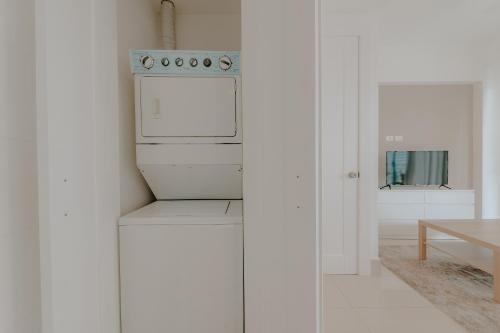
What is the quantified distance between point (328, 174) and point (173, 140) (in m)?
1.91

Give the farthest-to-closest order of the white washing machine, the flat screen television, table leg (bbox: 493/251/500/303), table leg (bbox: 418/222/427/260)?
the flat screen television
table leg (bbox: 418/222/427/260)
table leg (bbox: 493/251/500/303)
the white washing machine

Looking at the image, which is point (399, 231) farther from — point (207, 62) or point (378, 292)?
point (207, 62)

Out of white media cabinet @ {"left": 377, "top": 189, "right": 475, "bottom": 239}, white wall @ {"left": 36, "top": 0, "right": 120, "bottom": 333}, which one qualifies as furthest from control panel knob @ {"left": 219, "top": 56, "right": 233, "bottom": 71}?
white media cabinet @ {"left": 377, "top": 189, "right": 475, "bottom": 239}

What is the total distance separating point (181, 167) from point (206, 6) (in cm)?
99

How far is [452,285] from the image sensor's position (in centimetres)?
249

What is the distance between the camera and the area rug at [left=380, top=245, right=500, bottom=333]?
193cm

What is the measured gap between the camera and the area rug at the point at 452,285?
76.1 inches

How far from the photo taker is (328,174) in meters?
2.73

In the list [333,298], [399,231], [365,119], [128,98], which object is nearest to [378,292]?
[333,298]

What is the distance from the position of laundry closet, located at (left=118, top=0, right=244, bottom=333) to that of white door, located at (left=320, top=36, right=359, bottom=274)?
1.37 metres

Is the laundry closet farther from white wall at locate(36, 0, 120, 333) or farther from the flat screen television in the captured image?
the flat screen television

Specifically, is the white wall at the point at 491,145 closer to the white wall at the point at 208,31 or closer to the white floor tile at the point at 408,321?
the white floor tile at the point at 408,321

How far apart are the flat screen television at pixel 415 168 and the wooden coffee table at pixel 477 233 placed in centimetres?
150

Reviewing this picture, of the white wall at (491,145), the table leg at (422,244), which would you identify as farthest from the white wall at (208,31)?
the white wall at (491,145)
